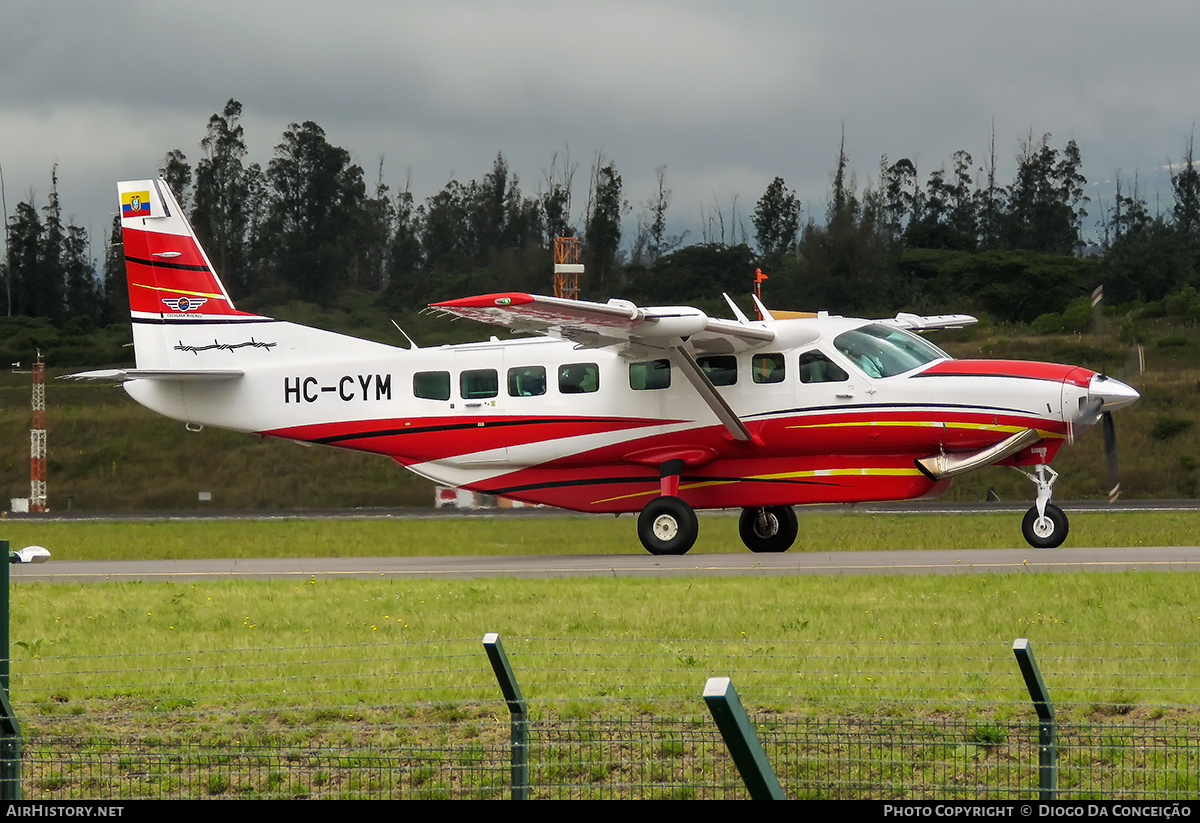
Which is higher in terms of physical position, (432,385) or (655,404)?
(432,385)

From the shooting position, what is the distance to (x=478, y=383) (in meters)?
22.8

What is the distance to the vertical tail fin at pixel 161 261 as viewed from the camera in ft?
81.7

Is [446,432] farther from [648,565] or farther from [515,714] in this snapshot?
Result: [515,714]

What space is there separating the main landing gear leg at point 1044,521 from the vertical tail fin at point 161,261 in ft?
43.4

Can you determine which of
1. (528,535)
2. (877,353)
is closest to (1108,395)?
(877,353)

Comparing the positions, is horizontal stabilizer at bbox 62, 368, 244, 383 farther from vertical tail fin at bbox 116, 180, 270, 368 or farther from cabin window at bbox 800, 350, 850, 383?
cabin window at bbox 800, 350, 850, 383

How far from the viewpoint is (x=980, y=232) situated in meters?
87.2

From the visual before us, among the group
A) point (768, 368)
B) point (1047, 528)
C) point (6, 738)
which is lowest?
point (6, 738)

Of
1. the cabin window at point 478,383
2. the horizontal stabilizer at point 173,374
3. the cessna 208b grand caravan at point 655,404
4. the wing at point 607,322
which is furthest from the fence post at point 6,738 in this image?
the horizontal stabilizer at point 173,374

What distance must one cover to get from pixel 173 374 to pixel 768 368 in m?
9.61

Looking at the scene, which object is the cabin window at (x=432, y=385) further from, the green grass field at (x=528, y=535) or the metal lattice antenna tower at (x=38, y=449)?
the metal lattice antenna tower at (x=38, y=449)

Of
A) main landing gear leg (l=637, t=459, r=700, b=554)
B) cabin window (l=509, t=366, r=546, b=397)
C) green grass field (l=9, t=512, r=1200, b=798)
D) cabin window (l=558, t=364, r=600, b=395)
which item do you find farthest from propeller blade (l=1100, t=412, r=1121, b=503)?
cabin window (l=509, t=366, r=546, b=397)

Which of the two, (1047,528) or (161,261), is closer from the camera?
(1047,528)
